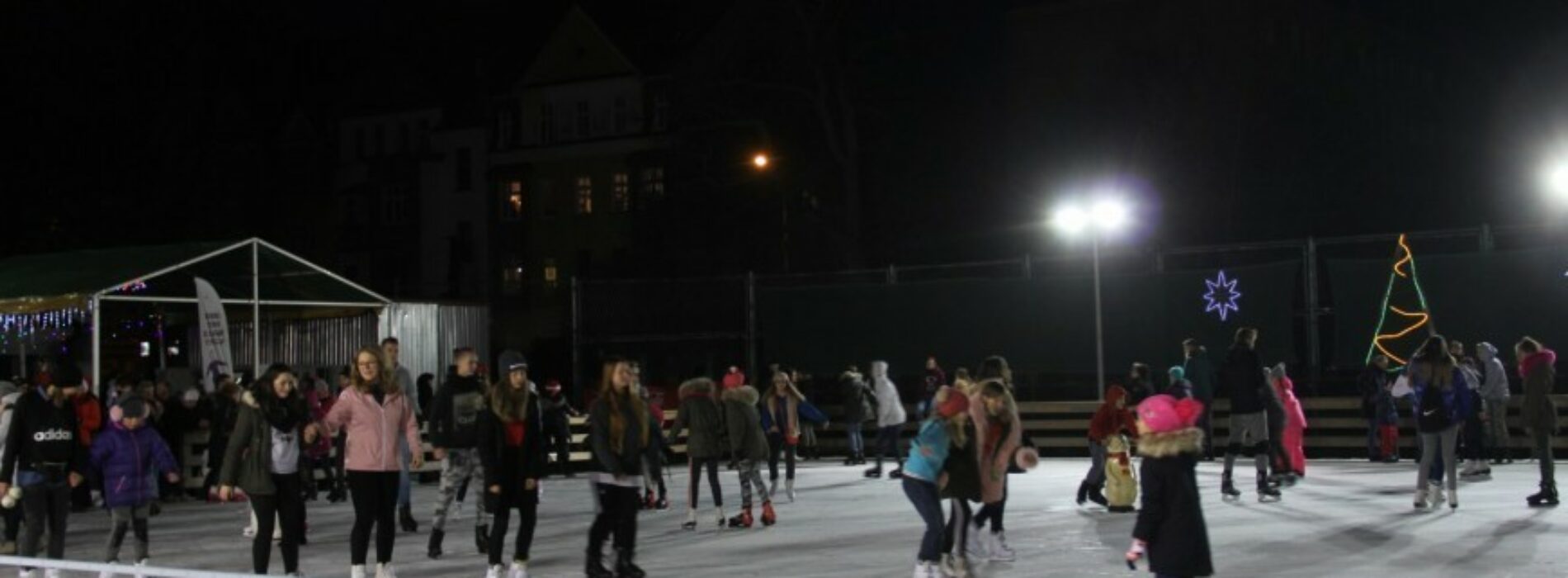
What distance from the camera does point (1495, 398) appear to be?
24562 millimetres

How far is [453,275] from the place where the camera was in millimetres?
62906

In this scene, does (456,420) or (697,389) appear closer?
(456,420)

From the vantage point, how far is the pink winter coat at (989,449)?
1295 cm

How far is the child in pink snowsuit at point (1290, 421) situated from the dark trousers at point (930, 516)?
30.4 ft

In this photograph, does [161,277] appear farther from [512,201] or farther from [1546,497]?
[512,201]

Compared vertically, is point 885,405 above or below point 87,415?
below

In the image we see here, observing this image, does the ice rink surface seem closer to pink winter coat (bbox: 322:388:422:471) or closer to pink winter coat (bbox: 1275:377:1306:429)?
pink winter coat (bbox: 1275:377:1306:429)

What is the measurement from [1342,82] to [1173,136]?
18.1 feet

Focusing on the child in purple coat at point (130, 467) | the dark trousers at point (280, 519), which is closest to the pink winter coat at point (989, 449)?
the dark trousers at point (280, 519)

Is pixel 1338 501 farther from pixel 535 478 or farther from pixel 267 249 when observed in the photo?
pixel 267 249

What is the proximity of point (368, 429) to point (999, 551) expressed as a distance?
5122 mm

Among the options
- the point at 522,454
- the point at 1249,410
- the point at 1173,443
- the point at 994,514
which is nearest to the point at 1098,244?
the point at 1249,410

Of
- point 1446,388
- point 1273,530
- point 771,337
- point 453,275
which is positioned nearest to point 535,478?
point 1273,530

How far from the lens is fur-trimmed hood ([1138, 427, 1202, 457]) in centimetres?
927
